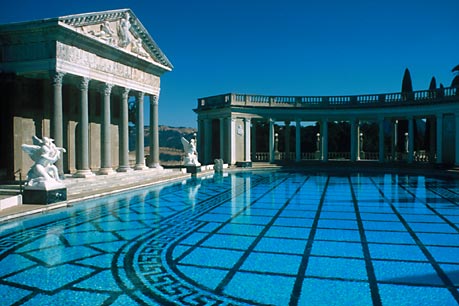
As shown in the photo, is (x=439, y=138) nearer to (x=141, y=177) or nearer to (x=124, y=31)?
(x=141, y=177)

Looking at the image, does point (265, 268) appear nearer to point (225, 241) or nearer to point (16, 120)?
point (225, 241)

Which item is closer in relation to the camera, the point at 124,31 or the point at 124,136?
the point at 124,31

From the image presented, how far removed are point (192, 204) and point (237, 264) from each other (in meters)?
8.63

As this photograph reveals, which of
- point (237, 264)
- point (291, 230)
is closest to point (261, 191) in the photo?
point (291, 230)

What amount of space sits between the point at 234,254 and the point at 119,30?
1931 centimetres

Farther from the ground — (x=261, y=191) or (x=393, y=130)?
→ (x=393, y=130)

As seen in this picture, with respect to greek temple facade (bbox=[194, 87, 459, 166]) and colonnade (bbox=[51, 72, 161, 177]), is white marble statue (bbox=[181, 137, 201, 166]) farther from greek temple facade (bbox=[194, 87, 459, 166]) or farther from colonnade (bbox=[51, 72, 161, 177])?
greek temple facade (bbox=[194, 87, 459, 166])

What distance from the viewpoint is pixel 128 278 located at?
24.1 feet

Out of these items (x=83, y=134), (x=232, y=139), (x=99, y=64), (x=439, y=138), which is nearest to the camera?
(x=83, y=134)

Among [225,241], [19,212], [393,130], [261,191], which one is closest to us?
[225,241]

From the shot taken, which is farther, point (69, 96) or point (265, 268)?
point (69, 96)

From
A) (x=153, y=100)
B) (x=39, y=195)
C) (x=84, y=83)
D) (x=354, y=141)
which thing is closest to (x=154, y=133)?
(x=153, y=100)

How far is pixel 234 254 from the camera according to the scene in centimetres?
896

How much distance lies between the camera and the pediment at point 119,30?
2008 cm
